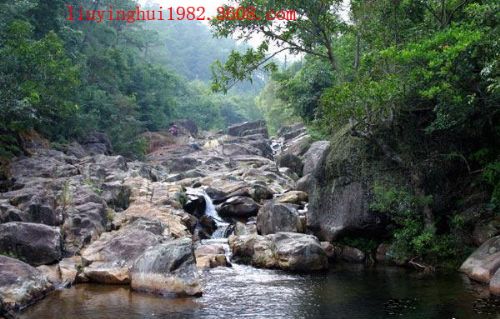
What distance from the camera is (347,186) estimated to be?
661 inches

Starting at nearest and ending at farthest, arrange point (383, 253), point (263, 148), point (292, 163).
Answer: point (383, 253) < point (292, 163) < point (263, 148)

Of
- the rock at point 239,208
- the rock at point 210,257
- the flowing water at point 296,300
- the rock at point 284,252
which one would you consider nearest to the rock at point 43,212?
the flowing water at point 296,300

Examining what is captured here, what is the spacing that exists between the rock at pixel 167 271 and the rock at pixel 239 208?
9211 millimetres

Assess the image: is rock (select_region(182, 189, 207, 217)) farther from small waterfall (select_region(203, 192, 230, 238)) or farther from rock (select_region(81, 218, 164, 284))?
rock (select_region(81, 218, 164, 284))

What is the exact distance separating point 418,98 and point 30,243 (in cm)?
1264

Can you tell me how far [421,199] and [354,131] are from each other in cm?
315

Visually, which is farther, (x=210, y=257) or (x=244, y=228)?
(x=244, y=228)

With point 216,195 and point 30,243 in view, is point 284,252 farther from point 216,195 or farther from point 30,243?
point 216,195

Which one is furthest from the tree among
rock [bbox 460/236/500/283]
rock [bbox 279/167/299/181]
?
rock [bbox 279/167/299/181]

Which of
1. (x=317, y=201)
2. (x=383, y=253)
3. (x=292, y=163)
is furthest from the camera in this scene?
(x=292, y=163)

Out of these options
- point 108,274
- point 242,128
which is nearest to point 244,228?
point 108,274

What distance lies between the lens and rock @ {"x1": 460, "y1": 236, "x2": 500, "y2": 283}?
474 inches

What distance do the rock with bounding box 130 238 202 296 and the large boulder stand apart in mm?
6010

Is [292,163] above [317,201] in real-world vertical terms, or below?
above
